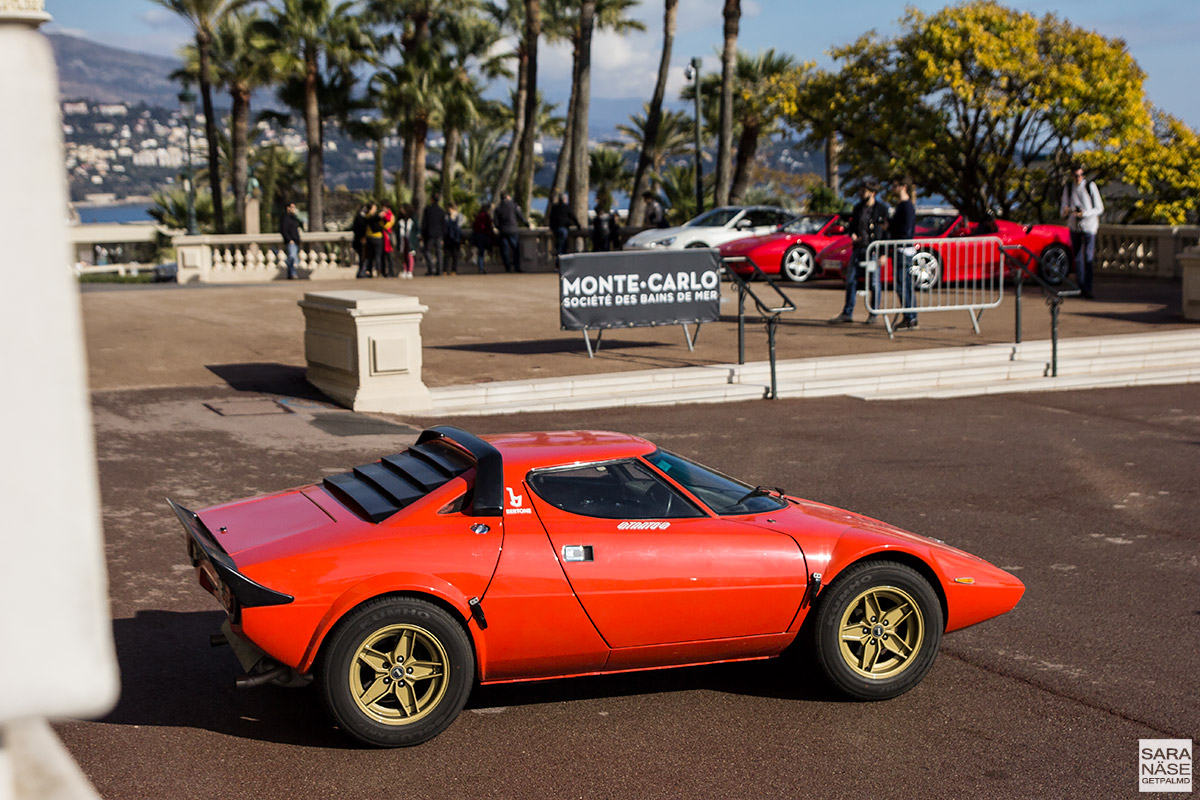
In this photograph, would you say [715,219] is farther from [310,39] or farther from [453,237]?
[310,39]

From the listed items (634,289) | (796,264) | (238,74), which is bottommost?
(634,289)

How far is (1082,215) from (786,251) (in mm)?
6488

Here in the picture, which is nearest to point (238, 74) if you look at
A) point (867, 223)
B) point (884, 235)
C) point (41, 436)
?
point (884, 235)

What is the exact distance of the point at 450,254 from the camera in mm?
30578

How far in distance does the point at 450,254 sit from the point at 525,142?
14.8 meters

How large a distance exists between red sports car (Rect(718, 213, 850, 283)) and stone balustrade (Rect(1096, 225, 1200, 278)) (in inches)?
274

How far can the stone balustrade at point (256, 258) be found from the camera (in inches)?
1154

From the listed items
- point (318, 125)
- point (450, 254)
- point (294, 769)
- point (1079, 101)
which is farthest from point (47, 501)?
point (318, 125)

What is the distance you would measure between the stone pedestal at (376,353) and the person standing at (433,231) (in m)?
15.6

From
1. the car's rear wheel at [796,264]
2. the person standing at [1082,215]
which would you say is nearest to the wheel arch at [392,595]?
the person standing at [1082,215]

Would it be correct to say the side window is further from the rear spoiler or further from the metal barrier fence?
the metal barrier fence

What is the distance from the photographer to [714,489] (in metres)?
6.17

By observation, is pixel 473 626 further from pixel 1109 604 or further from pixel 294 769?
pixel 1109 604

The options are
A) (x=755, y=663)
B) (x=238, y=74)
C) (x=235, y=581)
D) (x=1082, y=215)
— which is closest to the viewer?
(x=235, y=581)
